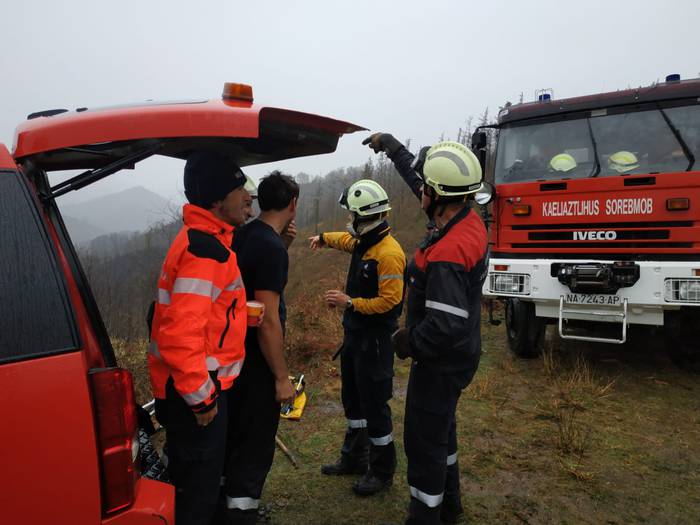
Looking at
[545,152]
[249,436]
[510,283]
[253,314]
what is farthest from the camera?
[545,152]

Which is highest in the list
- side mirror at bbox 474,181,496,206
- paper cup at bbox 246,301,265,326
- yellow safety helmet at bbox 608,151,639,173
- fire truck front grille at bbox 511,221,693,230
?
yellow safety helmet at bbox 608,151,639,173

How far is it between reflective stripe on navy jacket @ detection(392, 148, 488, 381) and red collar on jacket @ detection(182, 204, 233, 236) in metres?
1.04

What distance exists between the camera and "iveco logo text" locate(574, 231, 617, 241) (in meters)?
4.90

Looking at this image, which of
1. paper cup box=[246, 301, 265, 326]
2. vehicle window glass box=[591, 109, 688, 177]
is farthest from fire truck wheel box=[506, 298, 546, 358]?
paper cup box=[246, 301, 265, 326]

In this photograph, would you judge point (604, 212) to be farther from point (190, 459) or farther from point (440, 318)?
point (190, 459)

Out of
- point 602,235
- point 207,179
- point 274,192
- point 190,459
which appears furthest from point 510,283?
point 190,459

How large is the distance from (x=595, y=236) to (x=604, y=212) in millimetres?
272

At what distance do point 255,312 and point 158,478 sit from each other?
82cm

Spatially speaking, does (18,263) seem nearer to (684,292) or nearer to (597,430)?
(597,430)

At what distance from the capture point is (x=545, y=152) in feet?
18.0

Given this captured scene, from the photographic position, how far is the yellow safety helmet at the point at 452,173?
2.44 m

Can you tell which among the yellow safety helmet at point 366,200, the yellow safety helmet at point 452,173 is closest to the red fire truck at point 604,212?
the yellow safety helmet at point 366,200

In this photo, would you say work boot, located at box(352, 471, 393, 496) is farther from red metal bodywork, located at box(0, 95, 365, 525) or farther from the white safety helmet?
the white safety helmet

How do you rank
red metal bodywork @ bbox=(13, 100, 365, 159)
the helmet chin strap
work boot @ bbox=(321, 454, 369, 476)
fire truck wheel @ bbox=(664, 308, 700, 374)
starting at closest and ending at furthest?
red metal bodywork @ bbox=(13, 100, 365, 159) < the helmet chin strap < work boot @ bbox=(321, 454, 369, 476) < fire truck wheel @ bbox=(664, 308, 700, 374)
